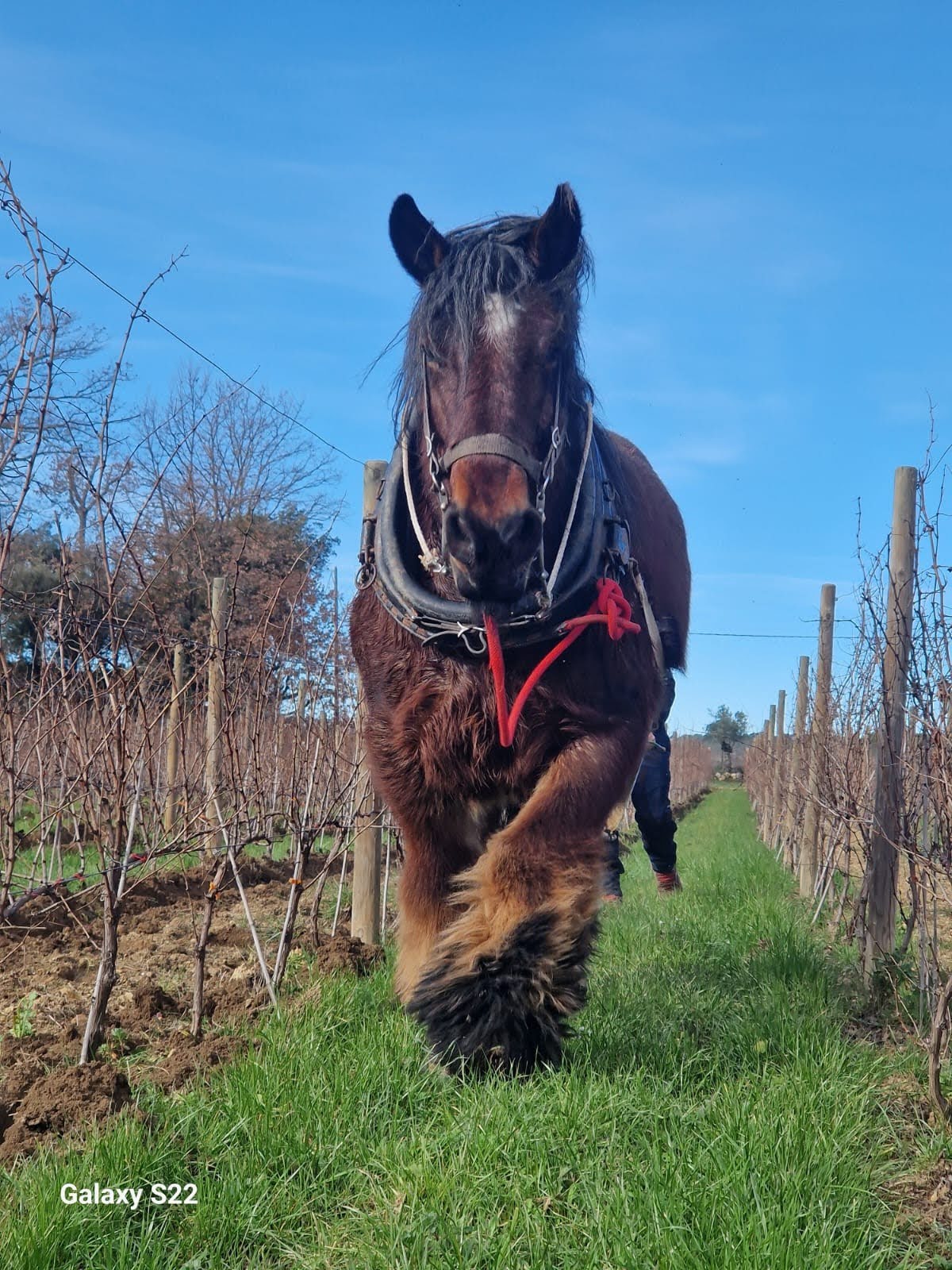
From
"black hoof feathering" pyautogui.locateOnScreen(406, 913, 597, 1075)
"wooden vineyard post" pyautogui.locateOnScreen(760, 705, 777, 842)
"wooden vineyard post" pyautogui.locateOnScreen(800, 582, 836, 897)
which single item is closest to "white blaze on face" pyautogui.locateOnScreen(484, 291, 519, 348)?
"black hoof feathering" pyautogui.locateOnScreen(406, 913, 597, 1075)

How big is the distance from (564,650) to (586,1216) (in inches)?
62.6

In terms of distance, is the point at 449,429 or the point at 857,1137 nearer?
the point at 857,1137

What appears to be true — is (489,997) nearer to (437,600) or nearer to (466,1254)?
(466,1254)

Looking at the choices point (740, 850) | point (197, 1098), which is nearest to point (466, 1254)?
point (197, 1098)

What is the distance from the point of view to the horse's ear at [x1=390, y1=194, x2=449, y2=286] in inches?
140

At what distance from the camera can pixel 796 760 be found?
40.1 ft

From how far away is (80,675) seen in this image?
503 centimetres

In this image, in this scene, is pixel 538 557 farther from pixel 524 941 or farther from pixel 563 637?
pixel 524 941

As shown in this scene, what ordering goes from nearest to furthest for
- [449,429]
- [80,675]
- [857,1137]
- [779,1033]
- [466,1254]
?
1. [466,1254]
2. [857,1137]
3. [449,429]
4. [779,1033]
5. [80,675]

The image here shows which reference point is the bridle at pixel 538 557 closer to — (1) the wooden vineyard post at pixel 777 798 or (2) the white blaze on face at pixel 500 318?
(2) the white blaze on face at pixel 500 318

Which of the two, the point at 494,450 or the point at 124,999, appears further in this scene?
the point at 124,999

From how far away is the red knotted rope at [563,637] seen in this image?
314cm

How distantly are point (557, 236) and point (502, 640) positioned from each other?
1355 millimetres

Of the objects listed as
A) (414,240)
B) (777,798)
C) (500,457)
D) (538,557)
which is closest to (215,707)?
(414,240)
